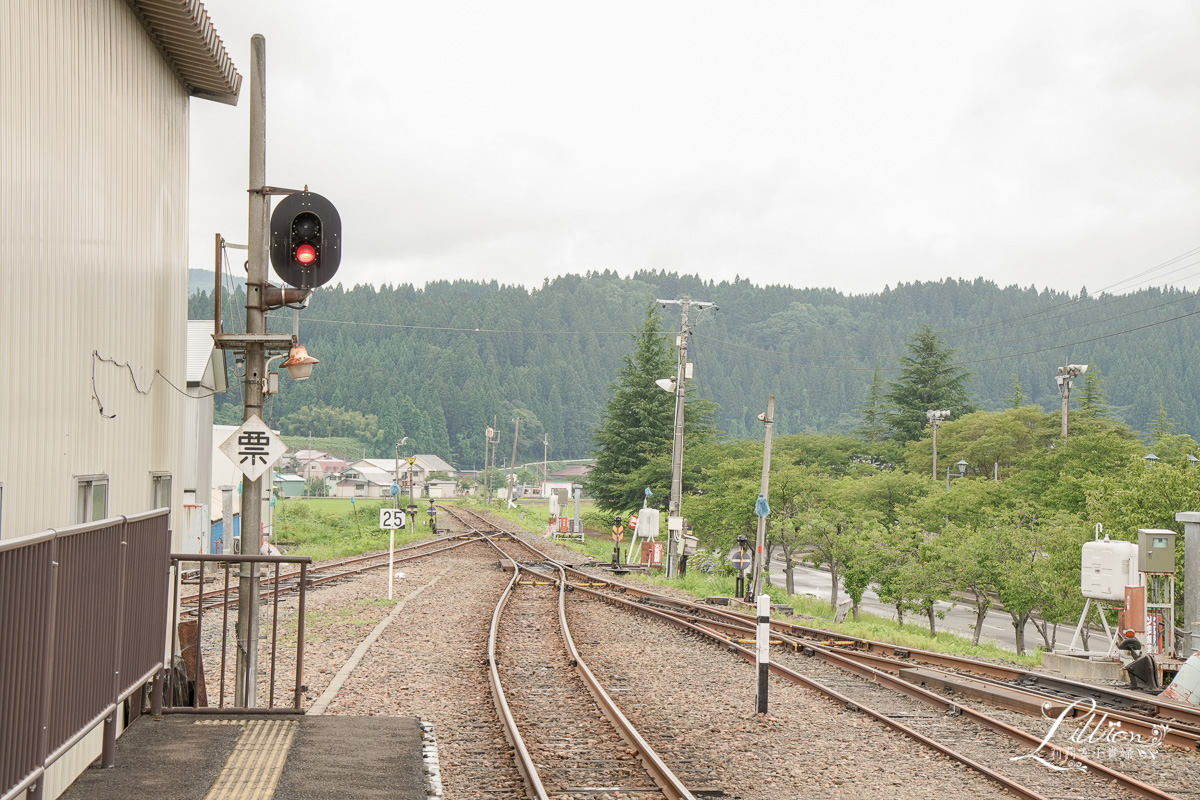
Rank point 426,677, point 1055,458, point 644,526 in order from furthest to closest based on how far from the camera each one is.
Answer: point 1055,458 → point 644,526 → point 426,677

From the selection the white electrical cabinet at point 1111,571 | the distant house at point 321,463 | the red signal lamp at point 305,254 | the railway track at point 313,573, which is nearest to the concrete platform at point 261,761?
the red signal lamp at point 305,254

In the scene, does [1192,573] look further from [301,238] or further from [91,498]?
[91,498]

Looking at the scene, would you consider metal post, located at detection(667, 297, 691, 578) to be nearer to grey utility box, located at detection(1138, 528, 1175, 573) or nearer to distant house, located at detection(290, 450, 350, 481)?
grey utility box, located at detection(1138, 528, 1175, 573)

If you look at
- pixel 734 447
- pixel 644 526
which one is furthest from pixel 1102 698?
pixel 734 447

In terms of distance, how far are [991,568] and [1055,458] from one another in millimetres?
13767

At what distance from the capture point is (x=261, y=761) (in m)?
7.11

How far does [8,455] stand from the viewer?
639 centimetres

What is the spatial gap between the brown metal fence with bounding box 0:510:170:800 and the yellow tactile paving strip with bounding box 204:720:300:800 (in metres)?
0.79

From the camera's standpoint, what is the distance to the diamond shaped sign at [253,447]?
9.82m

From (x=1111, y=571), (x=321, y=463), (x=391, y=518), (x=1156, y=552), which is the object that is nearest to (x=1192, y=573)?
(x=1156, y=552)

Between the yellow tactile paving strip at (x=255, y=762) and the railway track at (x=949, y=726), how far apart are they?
18.9ft

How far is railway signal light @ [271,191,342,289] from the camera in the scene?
934cm

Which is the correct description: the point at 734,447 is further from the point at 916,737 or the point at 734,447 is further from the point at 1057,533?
the point at 916,737

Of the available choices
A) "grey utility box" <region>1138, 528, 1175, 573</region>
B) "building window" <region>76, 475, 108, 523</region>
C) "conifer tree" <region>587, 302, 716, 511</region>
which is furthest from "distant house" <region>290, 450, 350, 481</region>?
"building window" <region>76, 475, 108, 523</region>
